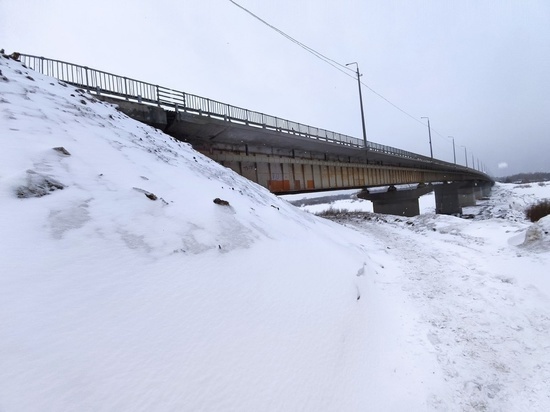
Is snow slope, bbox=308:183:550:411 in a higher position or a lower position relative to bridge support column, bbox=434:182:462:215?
lower

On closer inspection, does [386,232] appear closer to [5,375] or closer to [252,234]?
[252,234]

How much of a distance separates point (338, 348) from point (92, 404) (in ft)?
8.77

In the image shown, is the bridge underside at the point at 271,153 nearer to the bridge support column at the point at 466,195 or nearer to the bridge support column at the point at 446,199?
the bridge support column at the point at 446,199

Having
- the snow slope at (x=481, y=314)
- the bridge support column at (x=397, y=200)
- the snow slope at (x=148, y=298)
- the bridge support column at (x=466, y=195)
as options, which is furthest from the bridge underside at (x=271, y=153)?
the bridge support column at (x=466, y=195)

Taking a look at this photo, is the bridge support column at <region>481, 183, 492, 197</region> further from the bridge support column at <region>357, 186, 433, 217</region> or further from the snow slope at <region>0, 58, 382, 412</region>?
the snow slope at <region>0, 58, 382, 412</region>

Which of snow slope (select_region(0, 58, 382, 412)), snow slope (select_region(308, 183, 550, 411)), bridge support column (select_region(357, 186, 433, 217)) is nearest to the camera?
snow slope (select_region(0, 58, 382, 412))

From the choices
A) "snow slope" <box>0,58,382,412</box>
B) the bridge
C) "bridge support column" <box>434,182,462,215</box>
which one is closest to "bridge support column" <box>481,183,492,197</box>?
"bridge support column" <box>434,182,462,215</box>

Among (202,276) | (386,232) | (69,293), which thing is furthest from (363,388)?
(386,232)

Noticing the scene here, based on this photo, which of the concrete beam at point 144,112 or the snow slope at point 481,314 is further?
the concrete beam at point 144,112

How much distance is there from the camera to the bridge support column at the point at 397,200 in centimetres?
3256

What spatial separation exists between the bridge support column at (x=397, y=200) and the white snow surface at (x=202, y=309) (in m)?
27.4

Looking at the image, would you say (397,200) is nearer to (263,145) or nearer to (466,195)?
(263,145)

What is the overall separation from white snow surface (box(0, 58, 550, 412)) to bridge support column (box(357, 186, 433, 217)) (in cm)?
2744

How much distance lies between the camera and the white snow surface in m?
2.21
